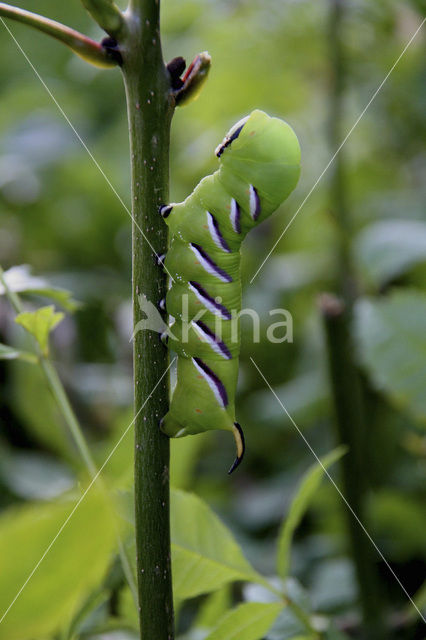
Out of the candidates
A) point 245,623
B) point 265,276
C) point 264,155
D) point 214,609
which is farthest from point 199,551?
point 265,276

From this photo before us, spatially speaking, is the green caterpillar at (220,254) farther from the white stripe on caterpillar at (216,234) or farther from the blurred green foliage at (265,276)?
the blurred green foliage at (265,276)

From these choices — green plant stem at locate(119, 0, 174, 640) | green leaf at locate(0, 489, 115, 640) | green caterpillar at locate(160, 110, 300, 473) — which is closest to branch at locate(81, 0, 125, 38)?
green plant stem at locate(119, 0, 174, 640)

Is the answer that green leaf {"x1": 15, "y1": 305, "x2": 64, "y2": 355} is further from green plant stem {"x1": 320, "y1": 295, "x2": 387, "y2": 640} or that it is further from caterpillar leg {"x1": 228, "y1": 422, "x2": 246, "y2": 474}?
green plant stem {"x1": 320, "y1": 295, "x2": 387, "y2": 640}

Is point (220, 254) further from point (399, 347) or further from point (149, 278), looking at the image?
point (399, 347)

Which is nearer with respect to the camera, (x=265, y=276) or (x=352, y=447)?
(x=352, y=447)

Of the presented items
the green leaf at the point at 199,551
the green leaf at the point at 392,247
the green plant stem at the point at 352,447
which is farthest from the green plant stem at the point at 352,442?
the green leaf at the point at 199,551

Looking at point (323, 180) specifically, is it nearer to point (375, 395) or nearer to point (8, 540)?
point (375, 395)
